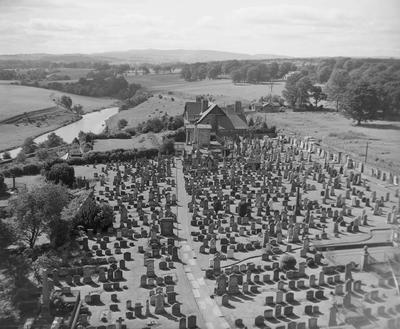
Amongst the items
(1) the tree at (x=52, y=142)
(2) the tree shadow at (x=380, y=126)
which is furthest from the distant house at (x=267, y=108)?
(1) the tree at (x=52, y=142)

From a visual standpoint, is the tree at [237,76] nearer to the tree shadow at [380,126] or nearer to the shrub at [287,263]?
the tree shadow at [380,126]

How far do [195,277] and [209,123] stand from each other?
35.2 m

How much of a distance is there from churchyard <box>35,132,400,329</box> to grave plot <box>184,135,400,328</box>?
7 cm

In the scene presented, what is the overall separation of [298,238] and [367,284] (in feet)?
19.7

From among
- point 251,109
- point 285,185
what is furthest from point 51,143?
point 251,109

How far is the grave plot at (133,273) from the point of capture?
1739 cm

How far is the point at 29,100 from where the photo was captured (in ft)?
344

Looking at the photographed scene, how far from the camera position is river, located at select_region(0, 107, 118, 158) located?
71625 millimetres

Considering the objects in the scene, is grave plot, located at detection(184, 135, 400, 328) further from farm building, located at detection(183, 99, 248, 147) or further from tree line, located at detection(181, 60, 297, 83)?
tree line, located at detection(181, 60, 297, 83)

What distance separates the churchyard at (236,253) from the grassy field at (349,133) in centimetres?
909

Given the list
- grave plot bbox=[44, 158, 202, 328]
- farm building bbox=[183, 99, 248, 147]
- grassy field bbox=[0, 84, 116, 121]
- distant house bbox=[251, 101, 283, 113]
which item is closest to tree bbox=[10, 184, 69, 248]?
grave plot bbox=[44, 158, 202, 328]

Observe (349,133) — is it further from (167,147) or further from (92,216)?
(92,216)

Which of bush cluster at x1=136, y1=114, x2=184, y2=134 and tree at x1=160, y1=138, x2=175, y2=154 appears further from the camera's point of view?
bush cluster at x1=136, y1=114, x2=184, y2=134

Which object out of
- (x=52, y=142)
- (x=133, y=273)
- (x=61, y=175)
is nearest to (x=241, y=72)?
(x=52, y=142)
